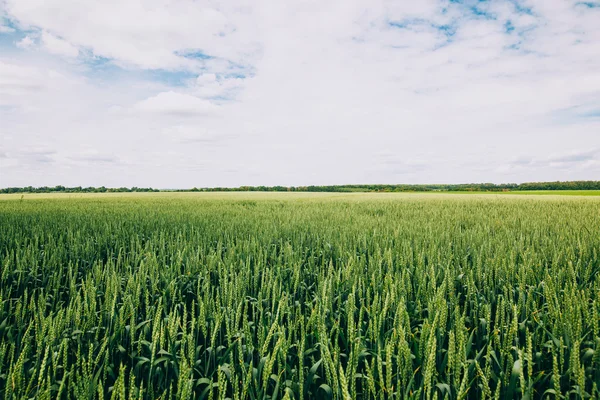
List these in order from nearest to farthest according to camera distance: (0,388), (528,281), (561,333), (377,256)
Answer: (0,388) < (561,333) < (528,281) < (377,256)

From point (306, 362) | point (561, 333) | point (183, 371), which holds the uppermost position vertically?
point (183, 371)

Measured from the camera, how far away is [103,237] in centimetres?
677

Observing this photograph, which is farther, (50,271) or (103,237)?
(103,237)

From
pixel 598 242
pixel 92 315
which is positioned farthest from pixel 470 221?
pixel 92 315

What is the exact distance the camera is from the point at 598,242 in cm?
565

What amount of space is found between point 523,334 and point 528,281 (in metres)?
1.41

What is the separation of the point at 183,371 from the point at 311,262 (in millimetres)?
3299

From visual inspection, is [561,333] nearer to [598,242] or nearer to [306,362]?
[306,362]

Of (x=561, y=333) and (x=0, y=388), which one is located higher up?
(x=561, y=333)

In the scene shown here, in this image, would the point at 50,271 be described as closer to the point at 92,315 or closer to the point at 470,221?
the point at 92,315

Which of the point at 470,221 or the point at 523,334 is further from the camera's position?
the point at 470,221

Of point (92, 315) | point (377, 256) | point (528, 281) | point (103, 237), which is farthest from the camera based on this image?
point (103, 237)

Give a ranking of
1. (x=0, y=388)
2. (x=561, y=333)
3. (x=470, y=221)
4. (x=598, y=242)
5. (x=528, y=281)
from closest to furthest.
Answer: (x=0, y=388)
(x=561, y=333)
(x=528, y=281)
(x=598, y=242)
(x=470, y=221)

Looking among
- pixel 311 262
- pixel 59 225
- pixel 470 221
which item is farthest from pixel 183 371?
pixel 470 221
